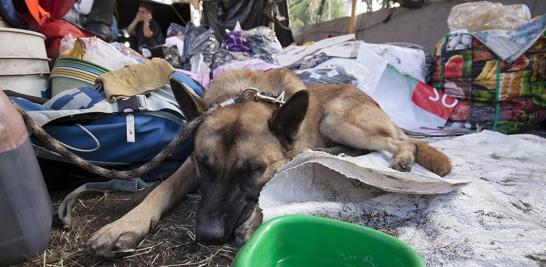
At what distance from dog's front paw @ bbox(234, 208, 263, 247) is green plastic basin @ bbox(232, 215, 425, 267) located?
452 mm

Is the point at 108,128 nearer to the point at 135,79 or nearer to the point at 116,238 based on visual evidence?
the point at 135,79

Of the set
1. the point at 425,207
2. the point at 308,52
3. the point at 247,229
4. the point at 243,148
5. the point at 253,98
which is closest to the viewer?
the point at 247,229

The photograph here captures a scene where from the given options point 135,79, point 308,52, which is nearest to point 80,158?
point 135,79

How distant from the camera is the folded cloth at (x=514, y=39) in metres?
3.92

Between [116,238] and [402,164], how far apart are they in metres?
1.80

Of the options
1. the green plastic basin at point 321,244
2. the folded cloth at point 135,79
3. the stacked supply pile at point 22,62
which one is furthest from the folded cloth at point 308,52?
the green plastic basin at point 321,244

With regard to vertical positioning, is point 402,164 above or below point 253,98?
below

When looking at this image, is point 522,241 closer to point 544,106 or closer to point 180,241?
point 180,241

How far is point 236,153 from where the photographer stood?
Result: 1.74 metres

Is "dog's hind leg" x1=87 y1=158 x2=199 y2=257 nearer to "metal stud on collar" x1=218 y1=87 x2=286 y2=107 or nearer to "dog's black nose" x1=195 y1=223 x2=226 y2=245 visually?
"dog's black nose" x1=195 y1=223 x2=226 y2=245

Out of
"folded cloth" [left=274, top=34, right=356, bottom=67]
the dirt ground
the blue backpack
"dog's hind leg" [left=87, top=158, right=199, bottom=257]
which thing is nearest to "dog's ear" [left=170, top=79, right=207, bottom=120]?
the blue backpack

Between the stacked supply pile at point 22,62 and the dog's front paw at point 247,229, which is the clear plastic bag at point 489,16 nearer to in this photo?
the dog's front paw at point 247,229

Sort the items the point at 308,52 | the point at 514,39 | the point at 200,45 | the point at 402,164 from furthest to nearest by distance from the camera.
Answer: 1. the point at 200,45
2. the point at 308,52
3. the point at 514,39
4. the point at 402,164

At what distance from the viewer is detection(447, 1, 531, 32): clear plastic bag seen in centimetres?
457
